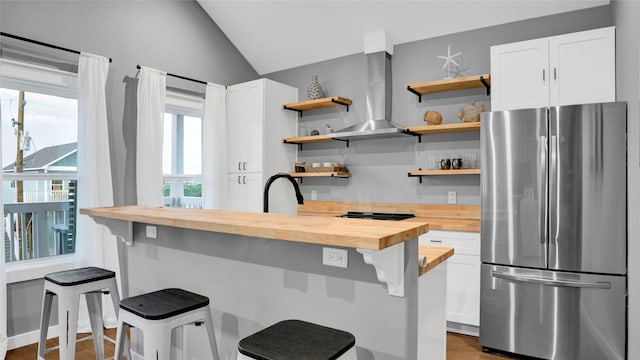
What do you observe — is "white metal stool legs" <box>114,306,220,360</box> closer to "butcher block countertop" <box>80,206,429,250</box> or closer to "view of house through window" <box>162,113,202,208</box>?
"butcher block countertop" <box>80,206,429,250</box>

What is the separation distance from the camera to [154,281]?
2.52 m

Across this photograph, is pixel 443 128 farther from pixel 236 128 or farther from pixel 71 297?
pixel 71 297

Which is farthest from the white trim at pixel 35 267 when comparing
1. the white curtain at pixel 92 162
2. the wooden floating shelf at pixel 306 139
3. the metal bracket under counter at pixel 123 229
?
the wooden floating shelf at pixel 306 139

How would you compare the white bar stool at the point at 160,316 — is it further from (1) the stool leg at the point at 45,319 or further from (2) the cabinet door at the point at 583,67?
(2) the cabinet door at the point at 583,67

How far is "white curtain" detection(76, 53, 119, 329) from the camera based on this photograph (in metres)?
3.36

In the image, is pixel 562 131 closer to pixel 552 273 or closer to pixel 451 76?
pixel 552 273

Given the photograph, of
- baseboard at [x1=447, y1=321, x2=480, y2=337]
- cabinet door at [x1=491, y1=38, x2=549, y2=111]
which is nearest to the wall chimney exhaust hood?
cabinet door at [x1=491, y1=38, x2=549, y2=111]

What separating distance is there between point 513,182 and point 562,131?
466mm

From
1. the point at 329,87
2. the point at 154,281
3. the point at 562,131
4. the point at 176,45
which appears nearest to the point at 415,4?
the point at 329,87

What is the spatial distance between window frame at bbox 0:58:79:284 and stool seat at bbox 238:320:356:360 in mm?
2604

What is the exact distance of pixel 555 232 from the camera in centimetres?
272

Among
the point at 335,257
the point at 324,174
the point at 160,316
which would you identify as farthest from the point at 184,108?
the point at 335,257

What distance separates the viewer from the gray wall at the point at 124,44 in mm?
3164

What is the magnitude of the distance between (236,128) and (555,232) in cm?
343
